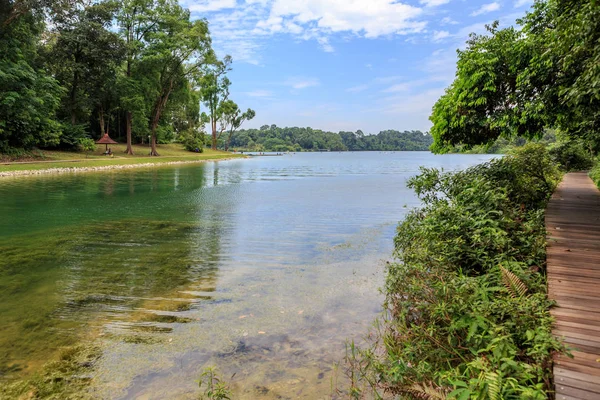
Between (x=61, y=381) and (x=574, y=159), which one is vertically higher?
(x=574, y=159)

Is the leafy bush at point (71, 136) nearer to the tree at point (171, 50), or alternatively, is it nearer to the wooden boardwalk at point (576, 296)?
the tree at point (171, 50)

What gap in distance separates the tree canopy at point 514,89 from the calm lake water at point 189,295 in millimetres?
3988

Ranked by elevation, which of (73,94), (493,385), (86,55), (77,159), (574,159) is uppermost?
(86,55)

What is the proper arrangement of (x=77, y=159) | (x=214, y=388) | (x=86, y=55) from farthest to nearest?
(x=86, y=55), (x=77, y=159), (x=214, y=388)

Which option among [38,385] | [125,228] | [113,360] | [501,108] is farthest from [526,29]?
[125,228]

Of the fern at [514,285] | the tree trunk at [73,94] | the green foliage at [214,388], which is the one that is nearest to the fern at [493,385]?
the fern at [514,285]

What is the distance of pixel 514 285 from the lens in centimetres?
393

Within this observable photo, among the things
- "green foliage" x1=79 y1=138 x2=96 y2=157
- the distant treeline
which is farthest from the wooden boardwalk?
the distant treeline

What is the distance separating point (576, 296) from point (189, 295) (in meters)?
5.47

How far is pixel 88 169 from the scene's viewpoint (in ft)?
103

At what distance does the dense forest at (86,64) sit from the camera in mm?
29656

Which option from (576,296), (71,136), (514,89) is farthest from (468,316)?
(71,136)

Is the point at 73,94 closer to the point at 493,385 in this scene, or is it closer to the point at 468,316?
the point at 468,316

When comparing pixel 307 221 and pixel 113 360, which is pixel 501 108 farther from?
pixel 113 360
